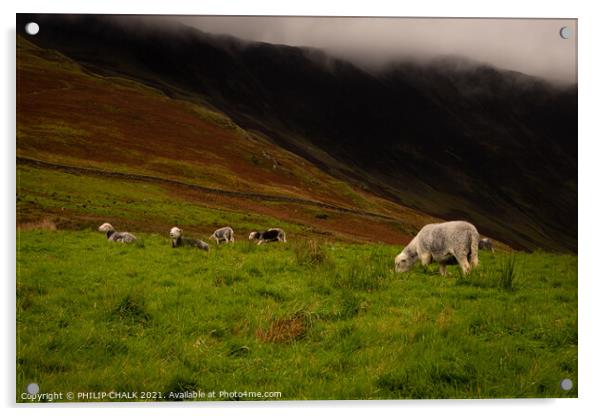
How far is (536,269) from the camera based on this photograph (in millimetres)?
8523

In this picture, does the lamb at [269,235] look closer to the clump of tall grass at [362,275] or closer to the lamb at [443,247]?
the clump of tall grass at [362,275]

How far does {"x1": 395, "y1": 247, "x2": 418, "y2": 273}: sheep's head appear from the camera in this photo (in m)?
9.12

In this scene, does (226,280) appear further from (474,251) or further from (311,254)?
(474,251)

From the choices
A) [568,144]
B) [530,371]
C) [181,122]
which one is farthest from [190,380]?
[568,144]

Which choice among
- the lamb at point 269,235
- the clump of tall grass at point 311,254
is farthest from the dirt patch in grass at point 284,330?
the lamb at point 269,235

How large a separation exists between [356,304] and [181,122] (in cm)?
568

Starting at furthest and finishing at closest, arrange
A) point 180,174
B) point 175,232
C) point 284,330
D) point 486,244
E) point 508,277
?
1. point 180,174
2. point 175,232
3. point 486,244
4. point 508,277
5. point 284,330

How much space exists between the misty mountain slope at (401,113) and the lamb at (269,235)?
181 cm

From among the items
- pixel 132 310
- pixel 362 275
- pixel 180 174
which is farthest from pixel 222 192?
pixel 362 275

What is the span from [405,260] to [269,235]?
2865 millimetres

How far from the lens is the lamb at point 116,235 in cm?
940

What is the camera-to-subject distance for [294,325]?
7023mm

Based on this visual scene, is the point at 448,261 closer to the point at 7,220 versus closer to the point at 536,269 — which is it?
the point at 536,269

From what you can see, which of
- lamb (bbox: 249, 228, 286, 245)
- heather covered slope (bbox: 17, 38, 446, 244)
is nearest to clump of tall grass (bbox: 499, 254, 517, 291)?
heather covered slope (bbox: 17, 38, 446, 244)
